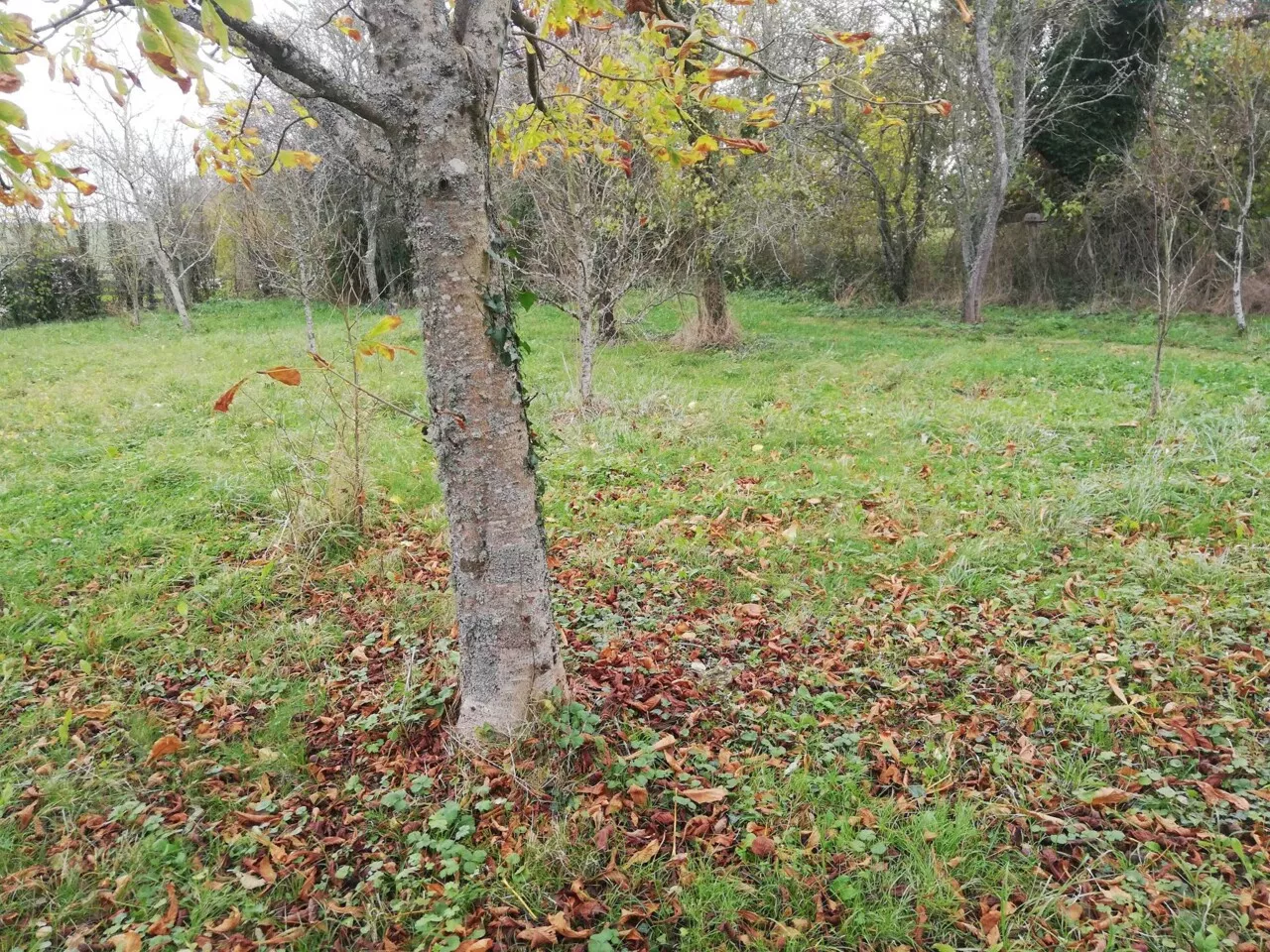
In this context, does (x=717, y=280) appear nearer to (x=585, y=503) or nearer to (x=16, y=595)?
(x=585, y=503)

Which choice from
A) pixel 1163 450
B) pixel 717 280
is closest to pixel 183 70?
pixel 1163 450

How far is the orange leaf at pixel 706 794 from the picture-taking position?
2.37 metres

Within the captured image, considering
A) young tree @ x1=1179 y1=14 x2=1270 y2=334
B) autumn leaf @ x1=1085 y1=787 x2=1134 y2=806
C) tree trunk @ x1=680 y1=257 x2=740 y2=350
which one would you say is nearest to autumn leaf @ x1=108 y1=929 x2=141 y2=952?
autumn leaf @ x1=1085 y1=787 x2=1134 y2=806

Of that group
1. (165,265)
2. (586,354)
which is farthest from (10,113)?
(165,265)

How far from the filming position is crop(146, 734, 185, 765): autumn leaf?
2.69 metres

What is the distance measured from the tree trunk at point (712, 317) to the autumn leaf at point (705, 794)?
10.2 m

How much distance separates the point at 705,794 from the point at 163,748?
7.17 feet

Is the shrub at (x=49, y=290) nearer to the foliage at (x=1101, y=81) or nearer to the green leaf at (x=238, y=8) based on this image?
the green leaf at (x=238, y=8)

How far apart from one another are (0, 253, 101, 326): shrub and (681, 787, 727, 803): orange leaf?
77.6 feet

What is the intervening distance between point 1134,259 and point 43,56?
17.6 metres

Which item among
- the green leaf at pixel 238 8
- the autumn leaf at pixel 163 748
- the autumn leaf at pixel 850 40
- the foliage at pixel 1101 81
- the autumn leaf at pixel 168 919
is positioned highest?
the foliage at pixel 1101 81

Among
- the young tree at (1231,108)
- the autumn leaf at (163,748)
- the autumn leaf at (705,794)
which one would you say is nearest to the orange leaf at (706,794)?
the autumn leaf at (705,794)

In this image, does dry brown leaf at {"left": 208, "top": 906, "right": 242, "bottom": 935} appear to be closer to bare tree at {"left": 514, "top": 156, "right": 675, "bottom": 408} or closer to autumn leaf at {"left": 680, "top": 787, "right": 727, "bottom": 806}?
autumn leaf at {"left": 680, "top": 787, "right": 727, "bottom": 806}

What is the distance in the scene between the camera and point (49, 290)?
61.8ft
